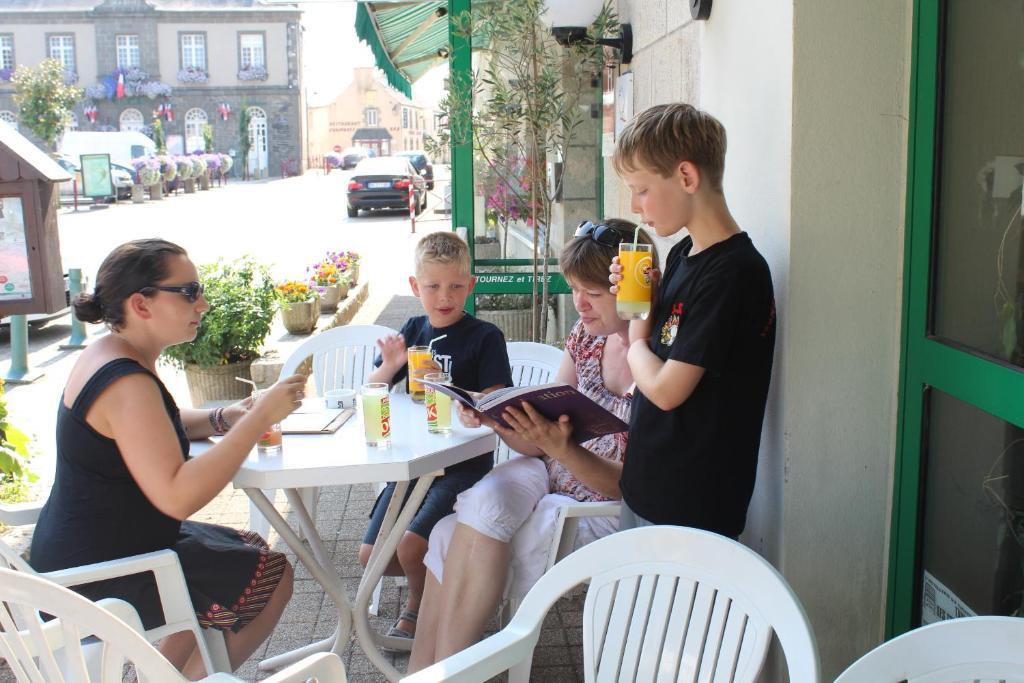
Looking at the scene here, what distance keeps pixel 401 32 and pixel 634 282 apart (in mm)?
7670

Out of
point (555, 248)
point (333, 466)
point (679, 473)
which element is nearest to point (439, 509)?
point (333, 466)

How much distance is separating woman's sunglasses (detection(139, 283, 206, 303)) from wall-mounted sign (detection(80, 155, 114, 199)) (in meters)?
25.8

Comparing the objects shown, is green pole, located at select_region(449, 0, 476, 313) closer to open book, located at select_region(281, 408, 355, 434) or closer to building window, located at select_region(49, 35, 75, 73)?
open book, located at select_region(281, 408, 355, 434)

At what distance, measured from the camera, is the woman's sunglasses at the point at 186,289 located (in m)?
2.49

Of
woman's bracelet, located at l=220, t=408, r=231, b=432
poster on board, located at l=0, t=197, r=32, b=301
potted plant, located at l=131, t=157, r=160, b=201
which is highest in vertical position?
potted plant, located at l=131, t=157, r=160, b=201

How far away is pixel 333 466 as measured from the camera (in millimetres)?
2516

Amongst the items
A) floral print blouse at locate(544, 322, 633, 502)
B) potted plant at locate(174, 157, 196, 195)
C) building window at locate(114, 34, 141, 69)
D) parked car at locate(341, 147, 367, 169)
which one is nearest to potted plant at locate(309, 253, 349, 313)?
floral print blouse at locate(544, 322, 633, 502)

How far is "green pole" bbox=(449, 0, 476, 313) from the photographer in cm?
566

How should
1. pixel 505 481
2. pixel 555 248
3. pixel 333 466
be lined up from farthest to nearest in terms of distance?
pixel 555 248
pixel 505 481
pixel 333 466

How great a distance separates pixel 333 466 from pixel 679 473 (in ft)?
2.87

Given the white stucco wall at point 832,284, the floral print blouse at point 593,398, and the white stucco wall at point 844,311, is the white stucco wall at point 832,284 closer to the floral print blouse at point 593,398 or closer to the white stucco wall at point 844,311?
the white stucco wall at point 844,311

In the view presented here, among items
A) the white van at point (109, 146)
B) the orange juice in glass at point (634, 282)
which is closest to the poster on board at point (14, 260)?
the orange juice in glass at point (634, 282)

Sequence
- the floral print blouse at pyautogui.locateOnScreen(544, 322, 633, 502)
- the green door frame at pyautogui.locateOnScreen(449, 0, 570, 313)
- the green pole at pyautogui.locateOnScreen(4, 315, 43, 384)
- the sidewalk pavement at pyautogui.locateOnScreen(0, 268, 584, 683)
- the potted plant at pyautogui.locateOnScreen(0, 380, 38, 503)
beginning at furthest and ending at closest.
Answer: the green pole at pyautogui.locateOnScreen(4, 315, 43, 384)
the green door frame at pyautogui.locateOnScreen(449, 0, 570, 313)
the potted plant at pyautogui.locateOnScreen(0, 380, 38, 503)
the sidewalk pavement at pyautogui.locateOnScreen(0, 268, 584, 683)
the floral print blouse at pyautogui.locateOnScreen(544, 322, 633, 502)

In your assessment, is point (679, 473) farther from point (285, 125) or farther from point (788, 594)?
point (285, 125)
